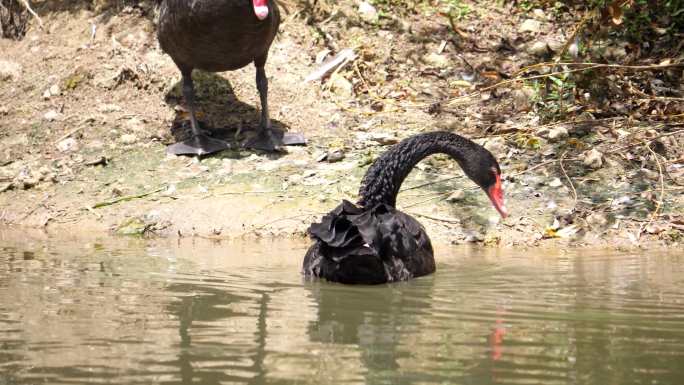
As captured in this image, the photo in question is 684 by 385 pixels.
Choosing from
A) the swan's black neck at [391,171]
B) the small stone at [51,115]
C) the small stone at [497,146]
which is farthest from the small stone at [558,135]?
the small stone at [51,115]

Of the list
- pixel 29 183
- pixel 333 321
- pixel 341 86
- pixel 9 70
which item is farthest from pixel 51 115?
pixel 333 321

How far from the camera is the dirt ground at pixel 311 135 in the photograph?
710 centimetres

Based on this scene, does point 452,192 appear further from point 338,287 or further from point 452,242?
A: point 338,287

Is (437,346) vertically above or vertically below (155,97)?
below

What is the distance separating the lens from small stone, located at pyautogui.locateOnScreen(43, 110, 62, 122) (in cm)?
951

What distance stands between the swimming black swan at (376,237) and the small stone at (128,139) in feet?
11.9

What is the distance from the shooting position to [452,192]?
7.31 meters

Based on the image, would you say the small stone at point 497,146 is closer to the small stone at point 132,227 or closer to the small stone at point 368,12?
the small stone at point 132,227

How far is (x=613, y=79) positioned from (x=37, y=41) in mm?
6518

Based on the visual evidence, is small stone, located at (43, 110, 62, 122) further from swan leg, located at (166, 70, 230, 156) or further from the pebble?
the pebble

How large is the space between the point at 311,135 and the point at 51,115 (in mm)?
2752

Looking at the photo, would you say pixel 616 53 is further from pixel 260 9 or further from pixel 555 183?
pixel 260 9

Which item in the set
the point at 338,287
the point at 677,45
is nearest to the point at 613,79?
the point at 677,45

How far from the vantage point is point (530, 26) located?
1020 centimetres
